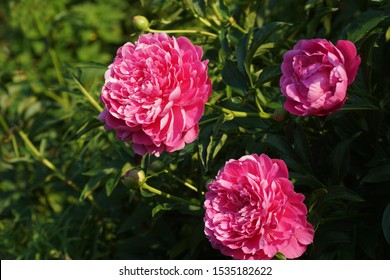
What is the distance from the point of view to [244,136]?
1.53 meters

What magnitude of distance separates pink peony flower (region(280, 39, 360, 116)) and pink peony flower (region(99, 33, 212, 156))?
15 centimetres

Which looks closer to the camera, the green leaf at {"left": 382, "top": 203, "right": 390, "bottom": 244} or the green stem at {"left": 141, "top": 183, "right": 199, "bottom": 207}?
the green leaf at {"left": 382, "top": 203, "right": 390, "bottom": 244}

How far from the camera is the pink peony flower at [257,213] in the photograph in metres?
1.20

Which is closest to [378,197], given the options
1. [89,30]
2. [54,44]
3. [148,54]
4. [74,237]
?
[148,54]

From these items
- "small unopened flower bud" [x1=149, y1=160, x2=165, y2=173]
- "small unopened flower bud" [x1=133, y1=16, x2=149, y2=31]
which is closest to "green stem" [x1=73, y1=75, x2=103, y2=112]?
"small unopened flower bud" [x1=133, y1=16, x2=149, y2=31]

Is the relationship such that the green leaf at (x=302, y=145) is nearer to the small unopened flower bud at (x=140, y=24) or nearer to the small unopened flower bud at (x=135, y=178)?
the small unopened flower bud at (x=135, y=178)

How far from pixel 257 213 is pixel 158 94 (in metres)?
0.26

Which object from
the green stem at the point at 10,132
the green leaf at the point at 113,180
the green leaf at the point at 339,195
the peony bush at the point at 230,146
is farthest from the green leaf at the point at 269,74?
the green stem at the point at 10,132

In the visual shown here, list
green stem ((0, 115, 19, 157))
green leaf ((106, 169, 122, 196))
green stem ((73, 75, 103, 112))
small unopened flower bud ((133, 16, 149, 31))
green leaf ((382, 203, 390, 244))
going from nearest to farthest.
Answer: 1. green leaf ((382, 203, 390, 244))
2. small unopened flower bud ((133, 16, 149, 31))
3. green leaf ((106, 169, 122, 196))
4. green stem ((73, 75, 103, 112))
5. green stem ((0, 115, 19, 157))

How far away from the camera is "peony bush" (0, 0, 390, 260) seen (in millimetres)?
1221

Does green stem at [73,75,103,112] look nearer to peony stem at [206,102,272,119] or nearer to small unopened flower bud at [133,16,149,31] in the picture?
small unopened flower bud at [133,16,149,31]

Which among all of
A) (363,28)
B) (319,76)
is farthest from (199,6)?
(319,76)

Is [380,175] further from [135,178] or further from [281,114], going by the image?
[135,178]

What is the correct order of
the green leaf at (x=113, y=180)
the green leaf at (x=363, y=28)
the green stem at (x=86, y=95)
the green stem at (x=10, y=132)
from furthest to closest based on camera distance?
the green stem at (x=10, y=132) < the green stem at (x=86, y=95) < the green leaf at (x=113, y=180) < the green leaf at (x=363, y=28)
